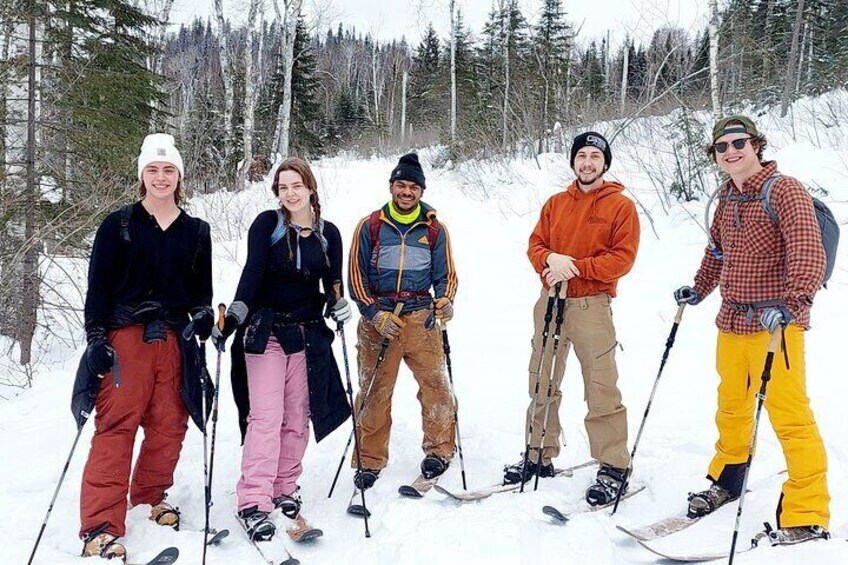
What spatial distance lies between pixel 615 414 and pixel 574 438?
0.95m

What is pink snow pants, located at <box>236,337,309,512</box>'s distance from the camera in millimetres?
3285

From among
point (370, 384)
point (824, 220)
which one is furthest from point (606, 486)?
point (824, 220)

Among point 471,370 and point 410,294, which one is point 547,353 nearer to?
point 410,294

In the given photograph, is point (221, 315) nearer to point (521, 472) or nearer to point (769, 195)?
point (521, 472)

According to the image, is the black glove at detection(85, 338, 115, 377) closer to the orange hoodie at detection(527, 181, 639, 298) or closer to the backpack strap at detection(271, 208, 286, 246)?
the backpack strap at detection(271, 208, 286, 246)

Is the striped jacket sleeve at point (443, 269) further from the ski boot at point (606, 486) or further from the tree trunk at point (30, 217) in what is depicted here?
the tree trunk at point (30, 217)

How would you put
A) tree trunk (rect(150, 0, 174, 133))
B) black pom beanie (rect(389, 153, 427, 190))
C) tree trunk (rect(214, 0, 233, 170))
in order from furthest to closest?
tree trunk (rect(214, 0, 233, 170)) < tree trunk (rect(150, 0, 174, 133)) < black pom beanie (rect(389, 153, 427, 190))

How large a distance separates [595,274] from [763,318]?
0.93 m

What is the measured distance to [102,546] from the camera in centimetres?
281

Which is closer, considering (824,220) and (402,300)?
(824,220)

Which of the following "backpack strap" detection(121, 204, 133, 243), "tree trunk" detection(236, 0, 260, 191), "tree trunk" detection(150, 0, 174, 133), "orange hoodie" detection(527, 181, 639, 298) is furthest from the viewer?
"tree trunk" detection(236, 0, 260, 191)

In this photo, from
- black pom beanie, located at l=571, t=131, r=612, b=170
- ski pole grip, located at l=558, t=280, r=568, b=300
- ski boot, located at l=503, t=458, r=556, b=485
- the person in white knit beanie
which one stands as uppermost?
black pom beanie, located at l=571, t=131, r=612, b=170

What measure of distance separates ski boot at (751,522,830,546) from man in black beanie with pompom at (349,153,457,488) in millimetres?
1944

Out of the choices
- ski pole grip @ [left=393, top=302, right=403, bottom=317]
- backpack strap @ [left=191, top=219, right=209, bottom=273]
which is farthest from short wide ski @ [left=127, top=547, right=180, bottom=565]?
ski pole grip @ [left=393, top=302, right=403, bottom=317]
